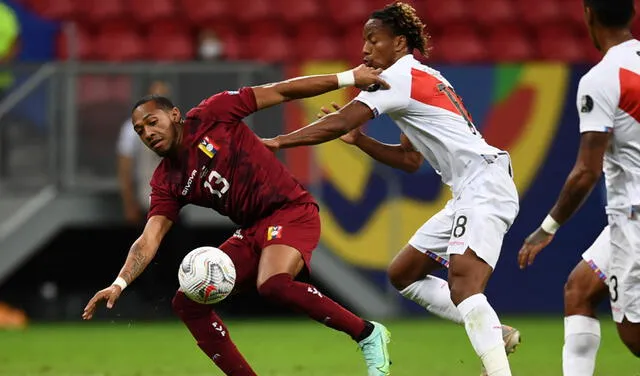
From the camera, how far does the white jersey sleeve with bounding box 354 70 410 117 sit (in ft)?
23.2

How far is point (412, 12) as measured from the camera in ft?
25.0

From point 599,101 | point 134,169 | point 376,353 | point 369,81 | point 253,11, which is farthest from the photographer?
point 253,11

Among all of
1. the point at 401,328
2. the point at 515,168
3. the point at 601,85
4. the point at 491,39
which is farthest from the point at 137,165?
the point at 601,85

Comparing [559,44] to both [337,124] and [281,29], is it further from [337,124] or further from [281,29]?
[337,124]

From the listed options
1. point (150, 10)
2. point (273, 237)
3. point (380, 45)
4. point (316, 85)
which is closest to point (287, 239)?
point (273, 237)

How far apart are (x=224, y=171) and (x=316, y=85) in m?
Answer: 0.76

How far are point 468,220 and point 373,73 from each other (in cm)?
104

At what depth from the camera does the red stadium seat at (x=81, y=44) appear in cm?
1606

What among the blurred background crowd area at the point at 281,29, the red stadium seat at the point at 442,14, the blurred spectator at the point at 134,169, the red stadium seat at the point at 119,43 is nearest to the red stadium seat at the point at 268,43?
the blurred background crowd area at the point at 281,29

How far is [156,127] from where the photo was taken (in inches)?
288

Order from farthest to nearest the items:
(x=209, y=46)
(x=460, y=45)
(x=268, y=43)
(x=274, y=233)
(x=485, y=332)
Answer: (x=460, y=45) → (x=268, y=43) → (x=209, y=46) → (x=274, y=233) → (x=485, y=332)

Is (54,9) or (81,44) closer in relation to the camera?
(81,44)

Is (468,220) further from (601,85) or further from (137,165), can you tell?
(137,165)

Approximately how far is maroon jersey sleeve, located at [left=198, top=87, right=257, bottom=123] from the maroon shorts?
0.64 m
